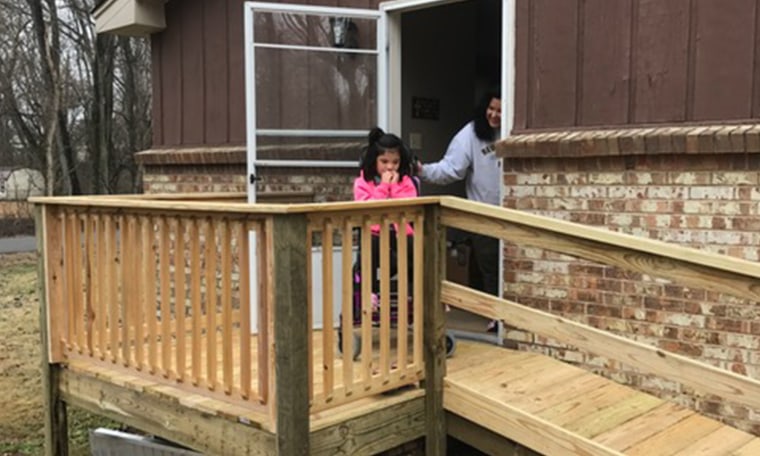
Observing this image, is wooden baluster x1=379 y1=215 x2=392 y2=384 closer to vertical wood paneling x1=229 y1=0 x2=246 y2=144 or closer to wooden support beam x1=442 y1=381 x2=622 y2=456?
wooden support beam x1=442 y1=381 x2=622 y2=456

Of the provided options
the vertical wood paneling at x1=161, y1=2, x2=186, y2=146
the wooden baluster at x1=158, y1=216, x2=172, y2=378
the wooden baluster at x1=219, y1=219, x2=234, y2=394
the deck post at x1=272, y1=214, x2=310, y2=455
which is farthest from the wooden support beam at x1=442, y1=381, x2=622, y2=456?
the vertical wood paneling at x1=161, y1=2, x2=186, y2=146

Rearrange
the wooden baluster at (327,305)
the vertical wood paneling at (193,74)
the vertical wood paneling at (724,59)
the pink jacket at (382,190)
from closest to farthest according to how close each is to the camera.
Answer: the wooden baluster at (327,305), the vertical wood paneling at (724,59), the pink jacket at (382,190), the vertical wood paneling at (193,74)

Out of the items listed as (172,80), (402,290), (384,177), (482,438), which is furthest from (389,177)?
(172,80)

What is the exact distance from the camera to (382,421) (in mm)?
3365

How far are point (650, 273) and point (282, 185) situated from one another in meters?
2.82

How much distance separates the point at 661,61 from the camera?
4004mm

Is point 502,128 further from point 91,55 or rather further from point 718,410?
point 91,55

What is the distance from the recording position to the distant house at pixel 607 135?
3779mm

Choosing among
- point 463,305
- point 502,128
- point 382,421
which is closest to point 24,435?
Answer: point 382,421

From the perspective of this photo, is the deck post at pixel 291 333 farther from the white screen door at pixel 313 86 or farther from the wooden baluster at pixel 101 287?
the white screen door at pixel 313 86

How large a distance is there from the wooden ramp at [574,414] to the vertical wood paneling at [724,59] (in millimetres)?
1497

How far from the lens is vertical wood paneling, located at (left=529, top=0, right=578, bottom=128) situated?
4.32 m

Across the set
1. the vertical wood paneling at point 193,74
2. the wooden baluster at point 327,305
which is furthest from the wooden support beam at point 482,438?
the vertical wood paneling at point 193,74

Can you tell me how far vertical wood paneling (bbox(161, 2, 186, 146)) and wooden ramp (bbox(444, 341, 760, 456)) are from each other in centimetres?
386
